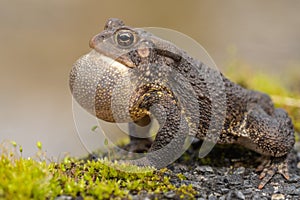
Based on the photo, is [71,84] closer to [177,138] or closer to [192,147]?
[177,138]

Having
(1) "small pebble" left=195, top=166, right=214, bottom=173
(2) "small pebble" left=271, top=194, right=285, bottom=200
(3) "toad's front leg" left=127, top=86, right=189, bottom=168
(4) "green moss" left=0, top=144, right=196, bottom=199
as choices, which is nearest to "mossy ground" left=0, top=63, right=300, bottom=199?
(4) "green moss" left=0, top=144, right=196, bottom=199

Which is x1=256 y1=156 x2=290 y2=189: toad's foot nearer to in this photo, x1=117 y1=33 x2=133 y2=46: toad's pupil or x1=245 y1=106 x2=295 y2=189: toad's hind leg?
x1=245 y1=106 x2=295 y2=189: toad's hind leg

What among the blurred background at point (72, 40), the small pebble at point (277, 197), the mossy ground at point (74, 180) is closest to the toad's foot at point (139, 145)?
the mossy ground at point (74, 180)

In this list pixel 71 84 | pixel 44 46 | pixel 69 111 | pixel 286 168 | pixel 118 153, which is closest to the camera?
pixel 71 84

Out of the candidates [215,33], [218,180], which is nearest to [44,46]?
[215,33]

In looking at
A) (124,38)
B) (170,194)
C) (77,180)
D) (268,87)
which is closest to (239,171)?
(170,194)

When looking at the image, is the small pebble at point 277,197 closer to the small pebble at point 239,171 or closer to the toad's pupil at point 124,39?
the small pebble at point 239,171

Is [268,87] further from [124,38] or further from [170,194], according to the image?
[170,194]
